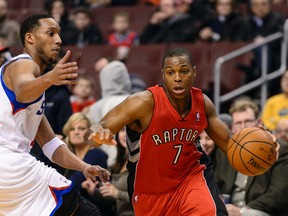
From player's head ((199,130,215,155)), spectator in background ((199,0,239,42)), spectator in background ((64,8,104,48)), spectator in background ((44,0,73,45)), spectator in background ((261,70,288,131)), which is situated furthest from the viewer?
spectator in background ((44,0,73,45))

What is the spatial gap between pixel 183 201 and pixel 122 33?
6.55m

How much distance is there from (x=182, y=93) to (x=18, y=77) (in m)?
1.41

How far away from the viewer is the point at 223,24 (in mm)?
11844

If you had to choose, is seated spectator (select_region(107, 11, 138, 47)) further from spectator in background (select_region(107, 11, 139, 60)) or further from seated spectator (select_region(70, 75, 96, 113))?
seated spectator (select_region(70, 75, 96, 113))

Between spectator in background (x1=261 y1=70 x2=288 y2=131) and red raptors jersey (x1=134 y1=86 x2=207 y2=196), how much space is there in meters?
3.64

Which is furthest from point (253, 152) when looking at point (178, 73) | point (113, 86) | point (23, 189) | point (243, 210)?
point (113, 86)

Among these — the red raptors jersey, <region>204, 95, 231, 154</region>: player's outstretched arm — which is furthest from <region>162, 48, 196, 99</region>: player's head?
<region>204, 95, 231, 154</region>: player's outstretched arm

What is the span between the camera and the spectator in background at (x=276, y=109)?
32.2ft

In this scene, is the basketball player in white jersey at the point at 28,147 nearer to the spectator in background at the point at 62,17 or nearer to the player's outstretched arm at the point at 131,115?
the player's outstretched arm at the point at 131,115

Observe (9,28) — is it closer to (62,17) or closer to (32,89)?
(62,17)

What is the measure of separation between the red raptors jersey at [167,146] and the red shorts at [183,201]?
0.17 ft

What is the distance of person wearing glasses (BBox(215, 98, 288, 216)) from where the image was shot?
752cm

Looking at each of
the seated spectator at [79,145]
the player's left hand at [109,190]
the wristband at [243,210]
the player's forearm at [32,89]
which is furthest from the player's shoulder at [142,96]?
the seated spectator at [79,145]

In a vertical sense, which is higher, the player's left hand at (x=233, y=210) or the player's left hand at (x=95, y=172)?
the player's left hand at (x=95, y=172)
